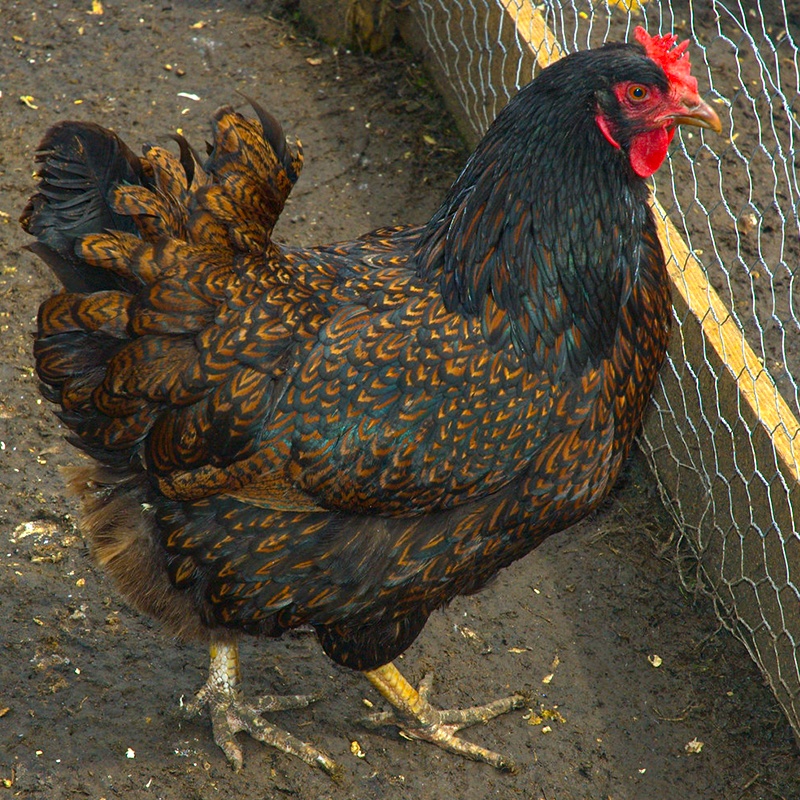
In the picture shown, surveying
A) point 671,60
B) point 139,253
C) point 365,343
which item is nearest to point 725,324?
point 671,60

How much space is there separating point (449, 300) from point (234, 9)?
3930 millimetres

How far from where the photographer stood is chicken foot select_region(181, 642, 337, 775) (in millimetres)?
3152

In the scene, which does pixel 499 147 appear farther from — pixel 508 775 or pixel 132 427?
pixel 508 775

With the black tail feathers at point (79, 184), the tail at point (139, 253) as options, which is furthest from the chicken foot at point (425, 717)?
the black tail feathers at point (79, 184)

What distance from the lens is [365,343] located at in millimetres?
2596

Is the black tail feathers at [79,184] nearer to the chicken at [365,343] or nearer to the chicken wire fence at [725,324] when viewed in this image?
the chicken at [365,343]

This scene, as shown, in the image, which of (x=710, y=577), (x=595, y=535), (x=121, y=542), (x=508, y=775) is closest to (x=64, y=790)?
(x=121, y=542)

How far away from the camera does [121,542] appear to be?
291cm

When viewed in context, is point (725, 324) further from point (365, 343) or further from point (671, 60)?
point (365, 343)

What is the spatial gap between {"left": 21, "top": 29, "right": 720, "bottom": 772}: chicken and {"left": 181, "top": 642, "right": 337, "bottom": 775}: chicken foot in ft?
1.72

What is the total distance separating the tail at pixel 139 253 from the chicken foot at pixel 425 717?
120 cm

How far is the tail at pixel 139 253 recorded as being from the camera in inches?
101

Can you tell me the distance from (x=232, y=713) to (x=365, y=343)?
1.41m

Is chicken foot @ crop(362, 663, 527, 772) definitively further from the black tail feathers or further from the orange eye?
the orange eye
